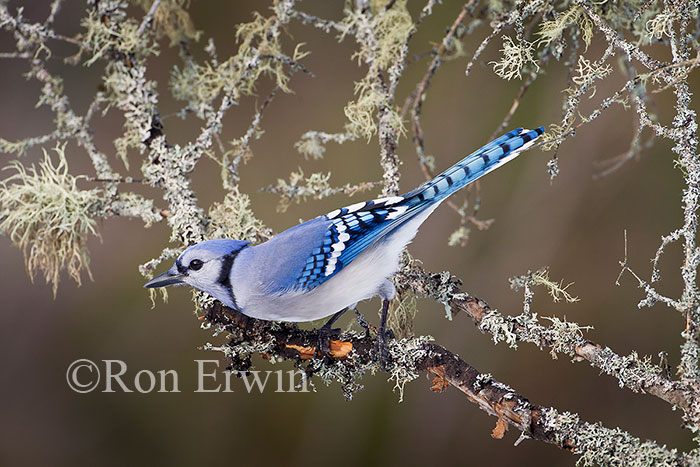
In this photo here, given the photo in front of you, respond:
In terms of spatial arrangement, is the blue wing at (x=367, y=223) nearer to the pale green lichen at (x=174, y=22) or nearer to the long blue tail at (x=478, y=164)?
the long blue tail at (x=478, y=164)

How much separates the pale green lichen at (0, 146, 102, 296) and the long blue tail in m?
0.45

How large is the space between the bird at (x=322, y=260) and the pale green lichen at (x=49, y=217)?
0.22 m

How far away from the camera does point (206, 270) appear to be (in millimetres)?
701

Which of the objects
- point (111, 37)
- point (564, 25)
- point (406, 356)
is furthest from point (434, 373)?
point (111, 37)

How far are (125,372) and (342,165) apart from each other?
0.52 metres

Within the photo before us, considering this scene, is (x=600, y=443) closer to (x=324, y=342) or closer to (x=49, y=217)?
(x=324, y=342)

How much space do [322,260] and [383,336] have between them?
114 millimetres

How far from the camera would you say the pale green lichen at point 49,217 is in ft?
2.71

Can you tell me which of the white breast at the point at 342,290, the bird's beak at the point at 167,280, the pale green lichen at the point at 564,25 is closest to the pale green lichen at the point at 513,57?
the pale green lichen at the point at 564,25

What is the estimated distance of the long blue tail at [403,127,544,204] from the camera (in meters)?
0.67

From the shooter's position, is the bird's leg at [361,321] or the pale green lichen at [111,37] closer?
the bird's leg at [361,321]

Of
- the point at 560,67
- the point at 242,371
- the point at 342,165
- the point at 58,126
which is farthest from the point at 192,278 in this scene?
the point at 560,67

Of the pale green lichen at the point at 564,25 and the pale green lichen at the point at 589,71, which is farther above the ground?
the pale green lichen at the point at 564,25

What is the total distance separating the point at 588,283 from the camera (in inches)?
42.3
